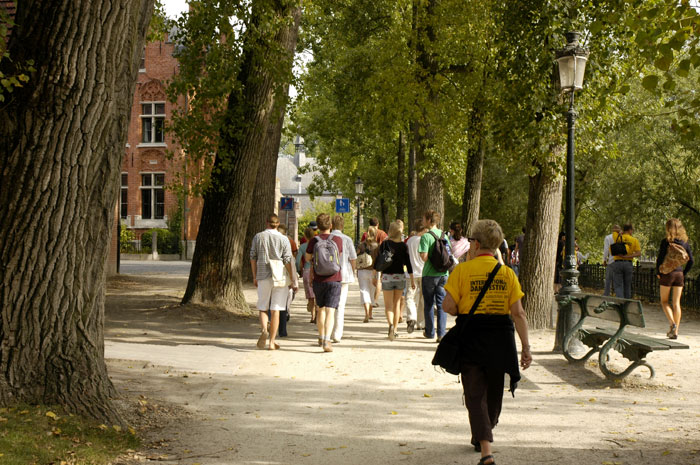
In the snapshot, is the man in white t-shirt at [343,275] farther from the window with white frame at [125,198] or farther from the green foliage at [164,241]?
the window with white frame at [125,198]

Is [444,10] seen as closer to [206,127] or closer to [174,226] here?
[206,127]

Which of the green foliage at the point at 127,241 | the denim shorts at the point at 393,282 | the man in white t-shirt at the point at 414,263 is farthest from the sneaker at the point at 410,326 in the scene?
the green foliage at the point at 127,241

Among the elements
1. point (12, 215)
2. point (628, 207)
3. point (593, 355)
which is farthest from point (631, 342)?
point (628, 207)

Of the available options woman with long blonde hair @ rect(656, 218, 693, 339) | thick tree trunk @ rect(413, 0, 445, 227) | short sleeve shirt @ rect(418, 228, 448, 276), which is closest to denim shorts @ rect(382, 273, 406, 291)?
short sleeve shirt @ rect(418, 228, 448, 276)

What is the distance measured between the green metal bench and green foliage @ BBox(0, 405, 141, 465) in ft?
17.6

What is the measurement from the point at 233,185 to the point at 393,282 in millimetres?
4055

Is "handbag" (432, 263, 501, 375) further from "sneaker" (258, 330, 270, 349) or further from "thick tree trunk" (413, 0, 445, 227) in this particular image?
"thick tree trunk" (413, 0, 445, 227)

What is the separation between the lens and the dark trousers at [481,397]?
221 inches

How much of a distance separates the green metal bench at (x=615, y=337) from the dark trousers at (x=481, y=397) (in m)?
3.33

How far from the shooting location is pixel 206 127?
15672 millimetres

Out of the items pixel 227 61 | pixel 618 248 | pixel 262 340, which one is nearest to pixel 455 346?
pixel 262 340

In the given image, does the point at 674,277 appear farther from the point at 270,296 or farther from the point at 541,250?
the point at 270,296

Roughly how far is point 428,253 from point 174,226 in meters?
35.8

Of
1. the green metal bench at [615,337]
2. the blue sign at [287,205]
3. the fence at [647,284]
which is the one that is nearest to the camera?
the green metal bench at [615,337]
